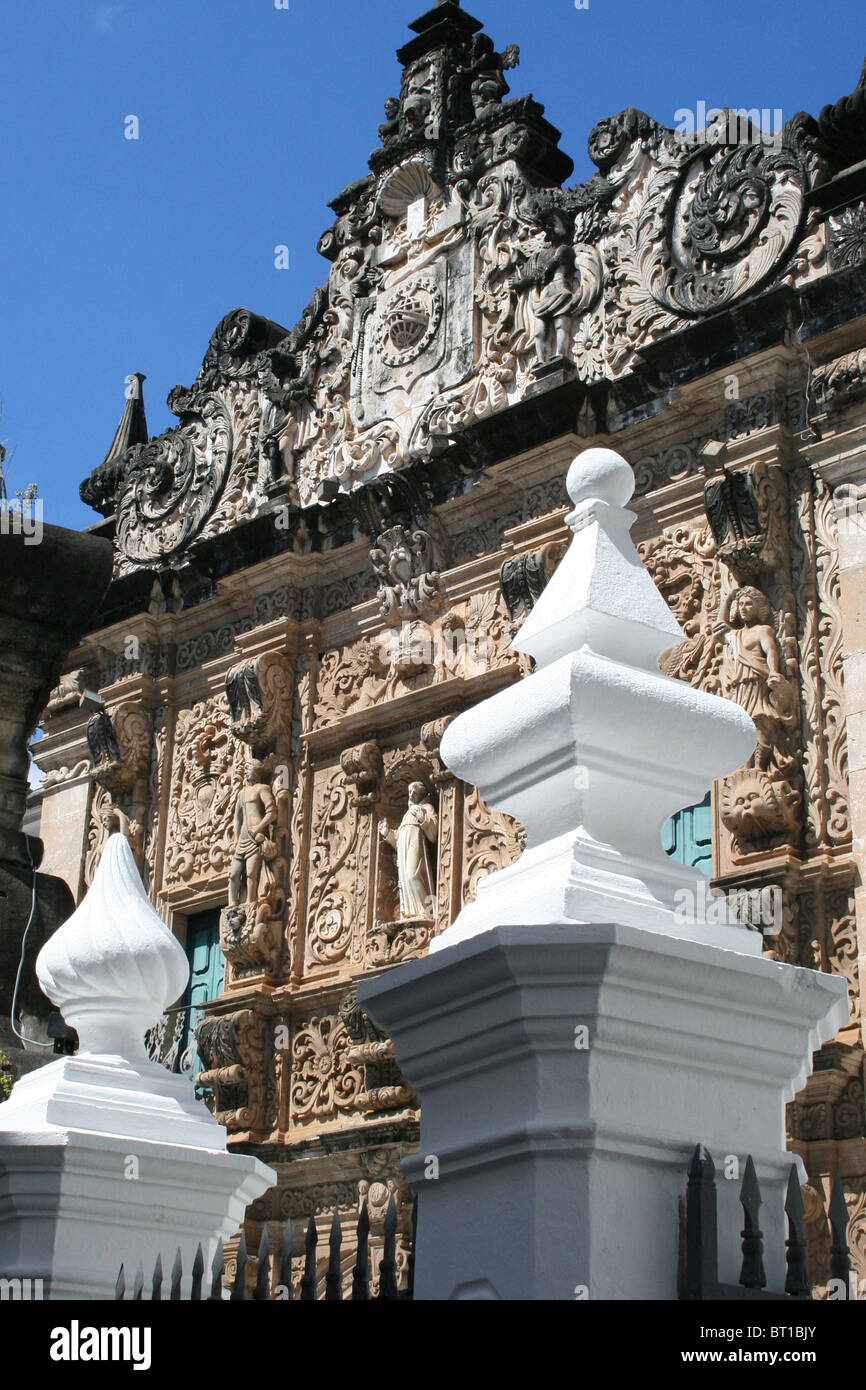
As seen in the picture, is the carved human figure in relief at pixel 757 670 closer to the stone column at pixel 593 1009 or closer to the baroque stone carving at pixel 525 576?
the baroque stone carving at pixel 525 576

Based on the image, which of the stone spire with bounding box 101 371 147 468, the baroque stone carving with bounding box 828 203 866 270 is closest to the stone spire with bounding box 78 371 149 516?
the stone spire with bounding box 101 371 147 468

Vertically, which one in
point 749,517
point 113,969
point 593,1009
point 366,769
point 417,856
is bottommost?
point 593,1009

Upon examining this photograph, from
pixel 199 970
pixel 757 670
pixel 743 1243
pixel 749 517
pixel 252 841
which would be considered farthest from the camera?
pixel 199 970

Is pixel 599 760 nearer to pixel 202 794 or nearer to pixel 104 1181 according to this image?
pixel 104 1181

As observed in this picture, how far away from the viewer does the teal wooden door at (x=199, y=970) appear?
45.6 feet

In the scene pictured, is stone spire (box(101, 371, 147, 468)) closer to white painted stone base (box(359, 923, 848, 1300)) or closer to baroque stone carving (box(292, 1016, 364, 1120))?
baroque stone carving (box(292, 1016, 364, 1120))

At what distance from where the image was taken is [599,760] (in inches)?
118

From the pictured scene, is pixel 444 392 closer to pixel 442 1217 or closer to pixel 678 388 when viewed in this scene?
pixel 678 388

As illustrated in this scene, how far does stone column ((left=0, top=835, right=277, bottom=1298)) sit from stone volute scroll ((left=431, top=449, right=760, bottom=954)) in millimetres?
1205

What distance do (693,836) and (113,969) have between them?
292 inches

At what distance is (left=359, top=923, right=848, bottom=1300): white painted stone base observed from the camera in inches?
102

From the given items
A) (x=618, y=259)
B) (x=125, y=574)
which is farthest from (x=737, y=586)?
(x=125, y=574)

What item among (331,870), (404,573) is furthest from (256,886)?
(404,573)

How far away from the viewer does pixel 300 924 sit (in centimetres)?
1330
